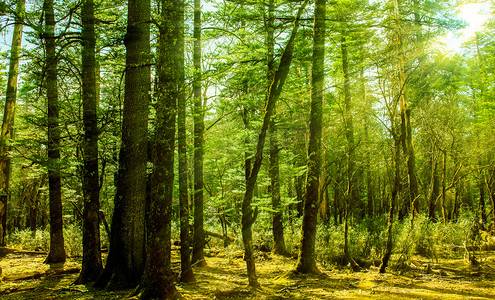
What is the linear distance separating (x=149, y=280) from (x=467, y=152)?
584 inches

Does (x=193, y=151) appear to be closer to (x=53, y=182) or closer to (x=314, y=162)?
(x=314, y=162)

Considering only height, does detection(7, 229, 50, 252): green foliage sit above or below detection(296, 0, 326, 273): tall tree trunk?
below

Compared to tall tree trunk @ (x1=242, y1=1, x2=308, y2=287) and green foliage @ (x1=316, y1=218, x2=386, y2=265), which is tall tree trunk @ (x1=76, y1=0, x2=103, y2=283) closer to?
tall tree trunk @ (x1=242, y1=1, x2=308, y2=287)

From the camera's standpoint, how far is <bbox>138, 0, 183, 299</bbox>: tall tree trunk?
15.7 feet

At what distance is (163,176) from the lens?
502 centimetres

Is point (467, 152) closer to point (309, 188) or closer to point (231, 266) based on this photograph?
point (309, 188)

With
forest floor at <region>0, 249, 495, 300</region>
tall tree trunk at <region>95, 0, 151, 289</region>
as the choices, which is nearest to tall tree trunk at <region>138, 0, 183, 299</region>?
tall tree trunk at <region>95, 0, 151, 289</region>

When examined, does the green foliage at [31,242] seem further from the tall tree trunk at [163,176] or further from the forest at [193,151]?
the tall tree trunk at [163,176]


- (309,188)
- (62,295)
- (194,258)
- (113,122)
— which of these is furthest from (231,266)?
(113,122)

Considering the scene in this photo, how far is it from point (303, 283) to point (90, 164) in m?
5.82

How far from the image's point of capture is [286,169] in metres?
12.5

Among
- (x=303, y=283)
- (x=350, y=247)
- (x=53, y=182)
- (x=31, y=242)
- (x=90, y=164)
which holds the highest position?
(x=90, y=164)

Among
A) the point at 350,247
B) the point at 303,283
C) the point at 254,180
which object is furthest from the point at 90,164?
the point at 350,247

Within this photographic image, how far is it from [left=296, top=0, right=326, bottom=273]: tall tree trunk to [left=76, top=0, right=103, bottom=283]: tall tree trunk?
5.01 meters
